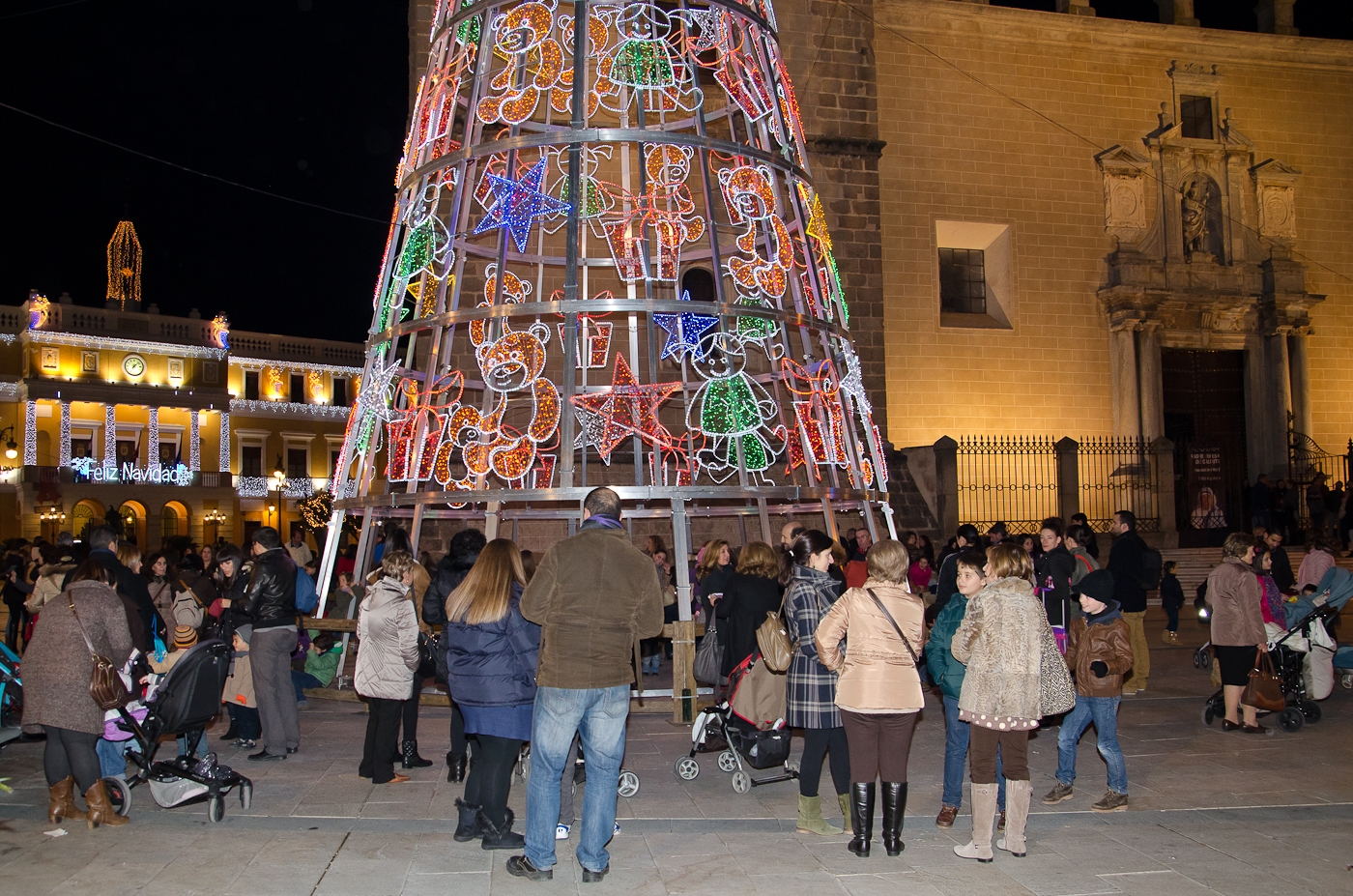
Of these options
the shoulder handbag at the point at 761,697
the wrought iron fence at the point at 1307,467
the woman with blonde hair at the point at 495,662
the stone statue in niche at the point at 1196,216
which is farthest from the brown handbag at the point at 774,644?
the stone statue in niche at the point at 1196,216

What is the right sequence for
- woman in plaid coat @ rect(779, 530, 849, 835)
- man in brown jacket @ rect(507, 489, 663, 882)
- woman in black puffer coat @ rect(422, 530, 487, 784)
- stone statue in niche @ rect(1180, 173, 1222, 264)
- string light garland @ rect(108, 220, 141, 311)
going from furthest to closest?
string light garland @ rect(108, 220, 141, 311), stone statue in niche @ rect(1180, 173, 1222, 264), woman in black puffer coat @ rect(422, 530, 487, 784), woman in plaid coat @ rect(779, 530, 849, 835), man in brown jacket @ rect(507, 489, 663, 882)

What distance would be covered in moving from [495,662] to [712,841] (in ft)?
4.99

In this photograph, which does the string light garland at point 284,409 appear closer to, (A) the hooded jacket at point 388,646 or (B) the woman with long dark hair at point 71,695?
(A) the hooded jacket at point 388,646

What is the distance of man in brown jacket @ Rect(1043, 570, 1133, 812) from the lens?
6.14 m

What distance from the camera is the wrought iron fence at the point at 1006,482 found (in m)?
20.5

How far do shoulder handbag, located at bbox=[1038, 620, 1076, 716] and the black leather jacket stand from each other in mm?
5044

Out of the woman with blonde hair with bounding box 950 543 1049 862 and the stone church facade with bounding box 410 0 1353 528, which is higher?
the stone church facade with bounding box 410 0 1353 528

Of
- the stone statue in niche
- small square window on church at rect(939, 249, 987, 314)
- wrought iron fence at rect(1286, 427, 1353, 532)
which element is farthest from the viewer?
the stone statue in niche

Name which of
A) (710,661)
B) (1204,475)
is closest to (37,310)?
(1204,475)

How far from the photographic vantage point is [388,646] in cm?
669

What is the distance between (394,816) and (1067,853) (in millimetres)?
3619

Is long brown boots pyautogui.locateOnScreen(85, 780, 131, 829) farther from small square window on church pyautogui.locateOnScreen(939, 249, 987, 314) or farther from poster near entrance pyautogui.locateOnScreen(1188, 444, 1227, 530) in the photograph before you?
poster near entrance pyautogui.locateOnScreen(1188, 444, 1227, 530)

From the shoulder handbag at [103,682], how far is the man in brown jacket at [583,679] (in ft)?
8.05

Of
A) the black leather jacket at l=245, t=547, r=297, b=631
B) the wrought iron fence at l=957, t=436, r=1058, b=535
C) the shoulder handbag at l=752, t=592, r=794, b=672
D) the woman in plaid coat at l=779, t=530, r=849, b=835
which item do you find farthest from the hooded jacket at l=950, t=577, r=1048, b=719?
the wrought iron fence at l=957, t=436, r=1058, b=535
